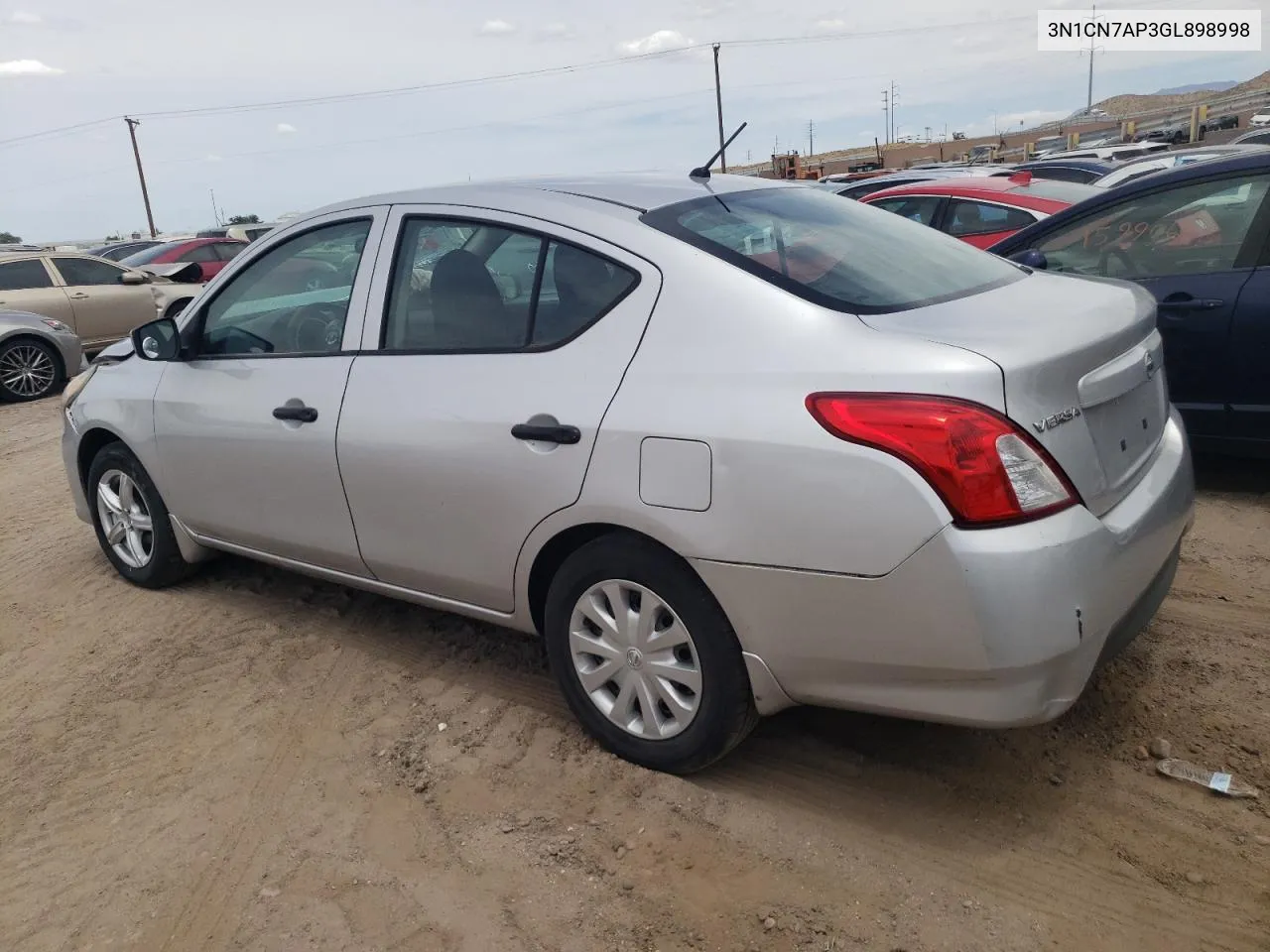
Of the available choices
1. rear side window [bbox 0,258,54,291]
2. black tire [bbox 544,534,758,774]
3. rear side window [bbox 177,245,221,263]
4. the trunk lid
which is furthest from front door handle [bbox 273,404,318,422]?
rear side window [bbox 177,245,221,263]

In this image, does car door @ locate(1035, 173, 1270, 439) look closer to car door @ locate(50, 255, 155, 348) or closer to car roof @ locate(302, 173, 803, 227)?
car roof @ locate(302, 173, 803, 227)

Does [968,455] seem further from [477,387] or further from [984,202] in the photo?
[984,202]

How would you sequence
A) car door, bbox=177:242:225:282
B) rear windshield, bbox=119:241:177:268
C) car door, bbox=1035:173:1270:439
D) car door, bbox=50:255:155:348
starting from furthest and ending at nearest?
rear windshield, bbox=119:241:177:268 → car door, bbox=177:242:225:282 → car door, bbox=50:255:155:348 → car door, bbox=1035:173:1270:439

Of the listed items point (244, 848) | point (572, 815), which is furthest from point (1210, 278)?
point (244, 848)

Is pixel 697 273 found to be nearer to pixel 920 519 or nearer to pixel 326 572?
pixel 920 519

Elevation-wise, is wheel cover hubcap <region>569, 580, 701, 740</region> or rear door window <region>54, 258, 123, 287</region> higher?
rear door window <region>54, 258, 123, 287</region>

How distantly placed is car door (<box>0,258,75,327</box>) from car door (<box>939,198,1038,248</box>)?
10132mm

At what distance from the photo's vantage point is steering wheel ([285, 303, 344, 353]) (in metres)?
3.61

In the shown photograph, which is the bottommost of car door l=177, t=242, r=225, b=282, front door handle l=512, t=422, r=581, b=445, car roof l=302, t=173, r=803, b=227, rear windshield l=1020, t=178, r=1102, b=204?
car door l=177, t=242, r=225, b=282

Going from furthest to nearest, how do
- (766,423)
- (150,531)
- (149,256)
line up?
(149,256) < (150,531) < (766,423)

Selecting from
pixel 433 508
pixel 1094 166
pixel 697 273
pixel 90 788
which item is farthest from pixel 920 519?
pixel 1094 166

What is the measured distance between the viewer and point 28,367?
1109 cm

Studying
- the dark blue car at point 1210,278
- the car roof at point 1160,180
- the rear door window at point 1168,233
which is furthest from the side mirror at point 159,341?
the rear door window at point 1168,233

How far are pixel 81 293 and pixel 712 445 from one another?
12.6 metres
